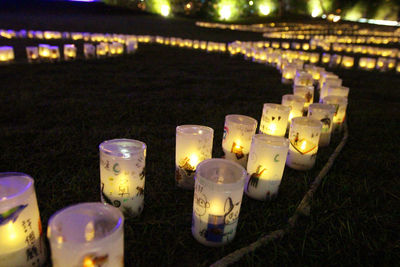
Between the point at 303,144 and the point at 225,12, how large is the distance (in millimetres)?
27766

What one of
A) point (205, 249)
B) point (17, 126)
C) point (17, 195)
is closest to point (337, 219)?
point (205, 249)

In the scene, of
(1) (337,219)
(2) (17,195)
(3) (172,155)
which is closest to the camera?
(2) (17,195)

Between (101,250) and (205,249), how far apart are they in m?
0.59

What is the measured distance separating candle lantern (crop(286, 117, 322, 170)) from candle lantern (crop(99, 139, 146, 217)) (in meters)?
1.11

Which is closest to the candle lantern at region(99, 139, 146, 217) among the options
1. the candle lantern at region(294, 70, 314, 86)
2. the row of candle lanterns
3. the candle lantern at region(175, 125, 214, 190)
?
the row of candle lanterns

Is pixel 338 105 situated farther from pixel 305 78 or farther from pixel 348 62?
pixel 348 62

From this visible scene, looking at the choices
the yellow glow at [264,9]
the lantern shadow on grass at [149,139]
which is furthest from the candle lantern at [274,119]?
the yellow glow at [264,9]

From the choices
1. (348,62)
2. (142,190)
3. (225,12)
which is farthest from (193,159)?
(225,12)

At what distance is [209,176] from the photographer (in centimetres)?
140

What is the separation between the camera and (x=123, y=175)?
137cm

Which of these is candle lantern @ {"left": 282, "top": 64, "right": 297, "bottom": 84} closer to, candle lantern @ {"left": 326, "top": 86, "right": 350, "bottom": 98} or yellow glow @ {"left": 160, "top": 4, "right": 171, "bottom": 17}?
candle lantern @ {"left": 326, "top": 86, "right": 350, "bottom": 98}

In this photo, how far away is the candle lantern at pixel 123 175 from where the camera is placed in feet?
4.42

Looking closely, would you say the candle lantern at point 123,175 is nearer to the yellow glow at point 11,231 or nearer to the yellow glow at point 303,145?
the yellow glow at point 11,231

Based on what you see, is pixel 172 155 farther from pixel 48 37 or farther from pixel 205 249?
pixel 48 37
